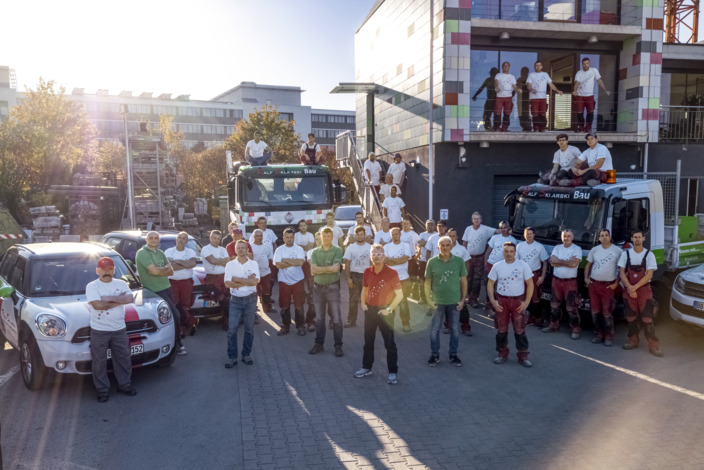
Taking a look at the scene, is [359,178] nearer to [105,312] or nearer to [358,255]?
[358,255]

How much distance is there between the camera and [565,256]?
9266mm

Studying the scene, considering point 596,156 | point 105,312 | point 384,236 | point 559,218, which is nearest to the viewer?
point 105,312

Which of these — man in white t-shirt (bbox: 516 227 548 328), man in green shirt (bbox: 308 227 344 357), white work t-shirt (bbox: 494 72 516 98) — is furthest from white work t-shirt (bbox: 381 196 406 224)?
man in green shirt (bbox: 308 227 344 357)

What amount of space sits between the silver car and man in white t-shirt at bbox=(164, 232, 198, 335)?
832mm

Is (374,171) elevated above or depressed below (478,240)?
above

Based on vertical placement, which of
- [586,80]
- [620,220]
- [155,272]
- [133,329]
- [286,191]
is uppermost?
[586,80]

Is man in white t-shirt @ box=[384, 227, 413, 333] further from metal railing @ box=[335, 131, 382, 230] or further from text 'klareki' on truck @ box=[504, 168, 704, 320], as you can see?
metal railing @ box=[335, 131, 382, 230]

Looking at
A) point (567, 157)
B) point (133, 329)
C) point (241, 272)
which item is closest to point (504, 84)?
point (567, 157)

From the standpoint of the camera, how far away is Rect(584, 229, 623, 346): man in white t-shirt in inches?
351

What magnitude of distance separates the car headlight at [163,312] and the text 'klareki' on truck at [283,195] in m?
6.15

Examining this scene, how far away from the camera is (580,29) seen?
15844mm

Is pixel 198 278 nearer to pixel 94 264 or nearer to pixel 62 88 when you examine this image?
pixel 94 264

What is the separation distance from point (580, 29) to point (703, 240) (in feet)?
26.4

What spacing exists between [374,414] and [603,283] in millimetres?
4809
